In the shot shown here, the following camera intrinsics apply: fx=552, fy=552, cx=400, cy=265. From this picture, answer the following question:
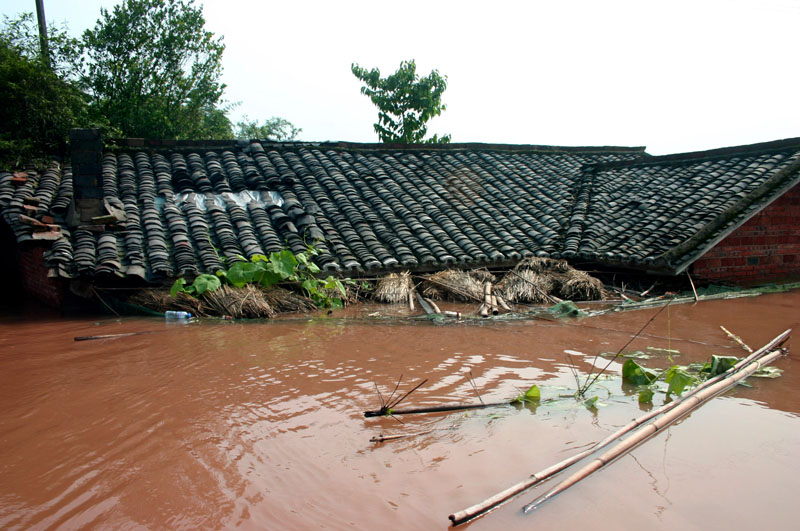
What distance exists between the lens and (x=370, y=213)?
33.7ft

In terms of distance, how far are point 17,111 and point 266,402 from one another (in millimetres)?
10667

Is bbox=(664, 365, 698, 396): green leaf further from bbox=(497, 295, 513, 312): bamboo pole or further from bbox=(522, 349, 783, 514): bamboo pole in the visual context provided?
bbox=(497, 295, 513, 312): bamboo pole

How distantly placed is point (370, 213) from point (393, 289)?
2197mm

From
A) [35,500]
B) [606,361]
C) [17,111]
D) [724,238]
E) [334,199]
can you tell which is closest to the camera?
[35,500]

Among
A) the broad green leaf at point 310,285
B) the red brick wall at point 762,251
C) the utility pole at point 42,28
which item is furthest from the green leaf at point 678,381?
the utility pole at point 42,28

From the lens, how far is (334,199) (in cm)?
1065

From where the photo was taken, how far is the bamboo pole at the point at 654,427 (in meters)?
2.86

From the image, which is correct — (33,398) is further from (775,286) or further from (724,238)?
(775,286)

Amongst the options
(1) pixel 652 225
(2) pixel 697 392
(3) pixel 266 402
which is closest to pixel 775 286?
(1) pixel 652 225

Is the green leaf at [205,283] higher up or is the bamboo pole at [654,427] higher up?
the green leaf at [205,283]

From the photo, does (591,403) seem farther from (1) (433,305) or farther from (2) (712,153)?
(2) (712,153)

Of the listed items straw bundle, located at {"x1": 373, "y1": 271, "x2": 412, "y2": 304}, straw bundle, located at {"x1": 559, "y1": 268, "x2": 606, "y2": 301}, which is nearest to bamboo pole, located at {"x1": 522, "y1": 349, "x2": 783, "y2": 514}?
straw bundle, located at {"x1": 559, "y1": 268, "x2": 606, "y2": 301}

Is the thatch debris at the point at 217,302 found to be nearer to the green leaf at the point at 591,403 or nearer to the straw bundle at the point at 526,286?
the straw bundle at the point at 526,286

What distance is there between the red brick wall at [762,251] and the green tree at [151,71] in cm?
1777
